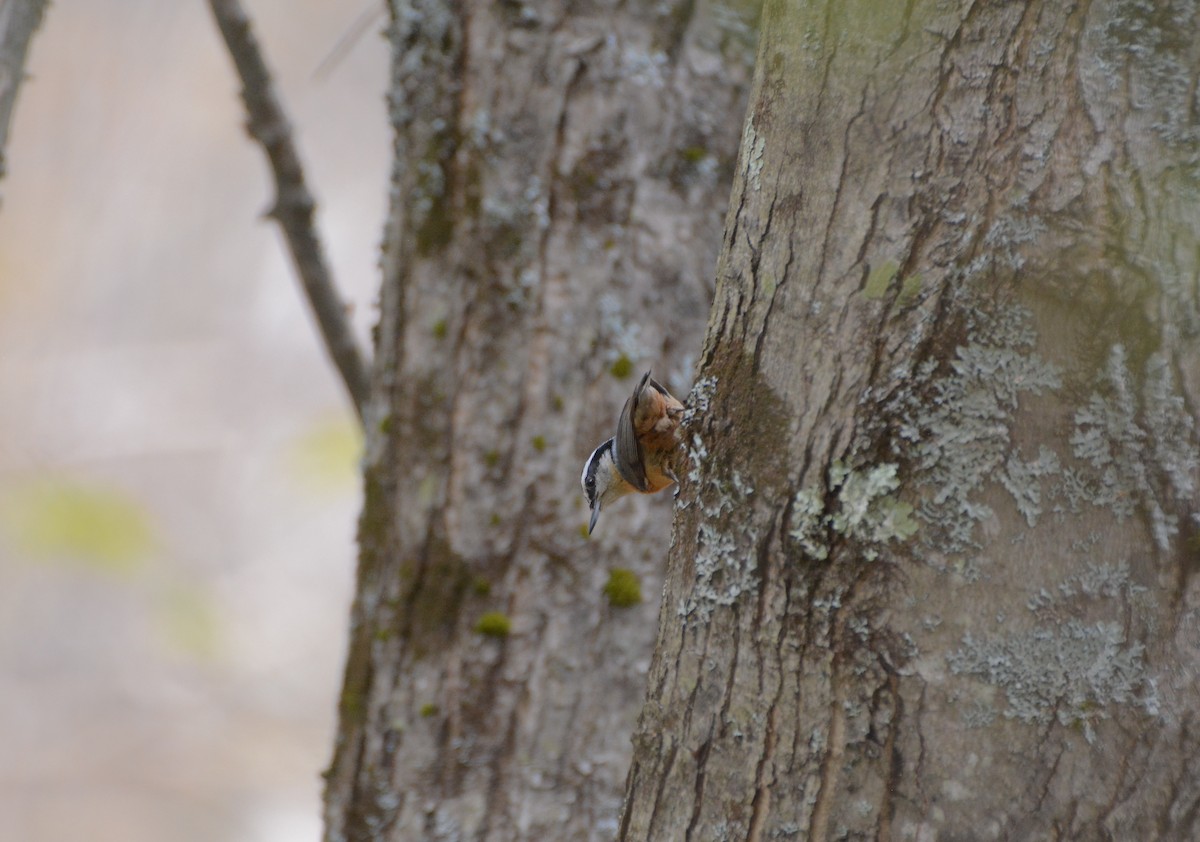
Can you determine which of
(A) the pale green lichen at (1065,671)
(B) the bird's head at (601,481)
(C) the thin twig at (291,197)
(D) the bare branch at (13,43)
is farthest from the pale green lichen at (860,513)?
(C) the thin twig at (291,197)

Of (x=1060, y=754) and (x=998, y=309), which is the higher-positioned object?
(x=998, y=309)

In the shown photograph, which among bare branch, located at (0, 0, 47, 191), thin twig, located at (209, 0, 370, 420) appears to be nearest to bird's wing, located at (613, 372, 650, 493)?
bare branch, located at (0, 0, 47, 191)

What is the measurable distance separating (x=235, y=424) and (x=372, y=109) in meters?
1.89

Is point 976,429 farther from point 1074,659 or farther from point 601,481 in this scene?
point 601,481

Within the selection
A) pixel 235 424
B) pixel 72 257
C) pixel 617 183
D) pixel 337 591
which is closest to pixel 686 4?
pixel 617 183

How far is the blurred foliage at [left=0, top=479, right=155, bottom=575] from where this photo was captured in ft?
14.9

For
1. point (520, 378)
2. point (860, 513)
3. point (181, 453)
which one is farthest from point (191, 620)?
point (860, 513)

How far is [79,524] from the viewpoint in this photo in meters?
4.68

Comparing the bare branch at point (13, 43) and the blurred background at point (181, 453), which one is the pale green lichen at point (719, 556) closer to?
the bare branch at point (13, 43)

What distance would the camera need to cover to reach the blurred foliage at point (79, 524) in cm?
454

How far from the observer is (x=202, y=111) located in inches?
206

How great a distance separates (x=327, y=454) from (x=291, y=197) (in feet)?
9.54

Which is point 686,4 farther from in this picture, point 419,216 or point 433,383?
point 433,383

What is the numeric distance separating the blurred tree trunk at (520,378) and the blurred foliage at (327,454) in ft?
10.0
